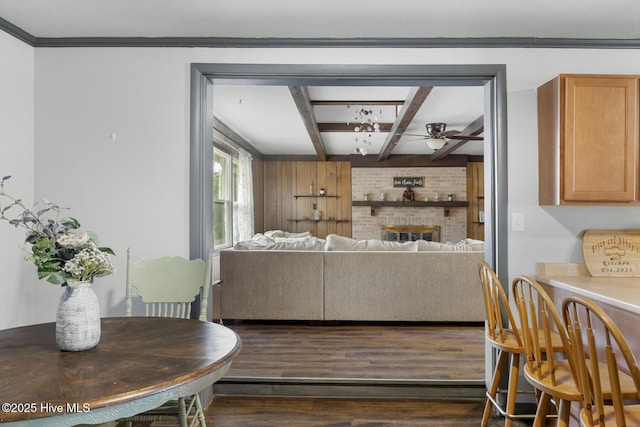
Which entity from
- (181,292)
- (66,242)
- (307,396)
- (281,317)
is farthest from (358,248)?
(66,242)

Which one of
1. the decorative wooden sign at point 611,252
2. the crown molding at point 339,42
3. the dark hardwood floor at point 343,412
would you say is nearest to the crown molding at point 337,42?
the crown molding at point 339,42

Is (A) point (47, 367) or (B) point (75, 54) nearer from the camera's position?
(A) point (47, 367)

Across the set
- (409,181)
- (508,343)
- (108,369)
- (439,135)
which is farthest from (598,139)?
(409,181)

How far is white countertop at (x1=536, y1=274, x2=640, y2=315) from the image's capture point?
6.17ft

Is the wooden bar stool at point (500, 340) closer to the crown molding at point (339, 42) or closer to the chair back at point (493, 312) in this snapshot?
the chair back at point (493, 312)

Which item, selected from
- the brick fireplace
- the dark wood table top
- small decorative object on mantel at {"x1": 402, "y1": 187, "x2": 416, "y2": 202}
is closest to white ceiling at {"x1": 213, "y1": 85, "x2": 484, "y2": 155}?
the brick fireplace

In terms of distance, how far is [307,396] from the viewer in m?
2.82

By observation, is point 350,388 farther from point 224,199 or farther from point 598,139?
point 224,199

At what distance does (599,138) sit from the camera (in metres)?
2.44

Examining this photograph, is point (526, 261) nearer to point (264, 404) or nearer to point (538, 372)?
point (538, 372)

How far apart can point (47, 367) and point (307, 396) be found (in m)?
1.84

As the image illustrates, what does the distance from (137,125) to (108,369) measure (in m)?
1.82

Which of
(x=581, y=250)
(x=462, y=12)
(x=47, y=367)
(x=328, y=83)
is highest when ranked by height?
(x=462, y=12)

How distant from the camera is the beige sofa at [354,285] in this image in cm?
432
